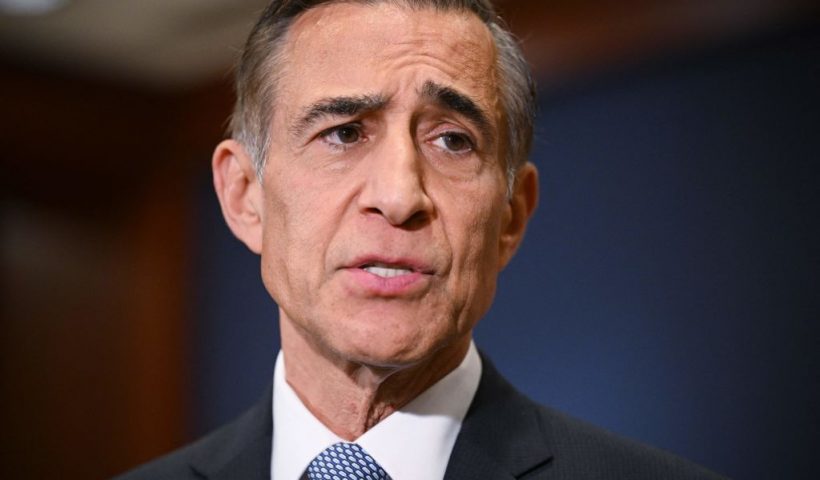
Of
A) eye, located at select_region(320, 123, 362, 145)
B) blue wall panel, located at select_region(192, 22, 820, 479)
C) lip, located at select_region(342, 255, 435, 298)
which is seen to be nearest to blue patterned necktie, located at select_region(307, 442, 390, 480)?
lip, located at select_region(342, 255, 435, 298)

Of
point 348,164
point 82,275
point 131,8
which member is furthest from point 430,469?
point 82,275

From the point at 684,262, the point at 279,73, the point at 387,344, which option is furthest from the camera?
the point at 684,262

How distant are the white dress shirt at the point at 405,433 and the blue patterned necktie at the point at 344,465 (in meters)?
0.01

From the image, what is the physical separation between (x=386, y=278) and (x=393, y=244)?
0.17 ft

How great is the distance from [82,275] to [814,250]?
3.16 metres

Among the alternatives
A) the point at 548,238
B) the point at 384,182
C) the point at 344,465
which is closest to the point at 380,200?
the point at 384,182

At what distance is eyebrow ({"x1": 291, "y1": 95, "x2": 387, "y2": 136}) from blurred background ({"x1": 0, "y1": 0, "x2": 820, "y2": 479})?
0.72m

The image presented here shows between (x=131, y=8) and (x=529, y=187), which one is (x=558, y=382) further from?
(x=131, y=8)

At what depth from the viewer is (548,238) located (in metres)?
3.44

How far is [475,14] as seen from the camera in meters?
1.78

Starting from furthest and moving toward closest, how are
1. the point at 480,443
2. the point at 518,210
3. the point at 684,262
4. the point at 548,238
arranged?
the point at 548,238
the point at 684,262
the point at 518,210
the point at 480,443

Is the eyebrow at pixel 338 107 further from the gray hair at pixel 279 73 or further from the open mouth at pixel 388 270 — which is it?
the open mouth at pixel 388 270

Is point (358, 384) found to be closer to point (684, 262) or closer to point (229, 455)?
point (229, 455)

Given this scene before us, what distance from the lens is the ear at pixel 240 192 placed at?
6.15 feet
